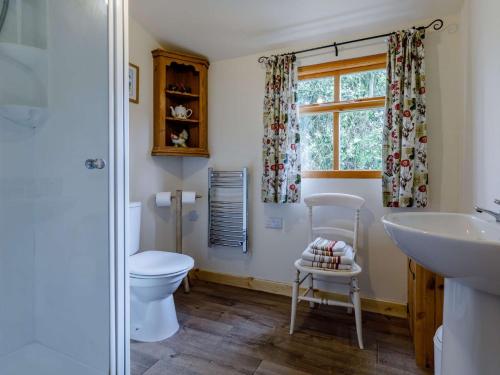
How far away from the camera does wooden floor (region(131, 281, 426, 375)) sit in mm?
1515

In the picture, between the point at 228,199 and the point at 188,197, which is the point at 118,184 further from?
the point at 228,199

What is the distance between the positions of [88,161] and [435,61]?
2.25 metres

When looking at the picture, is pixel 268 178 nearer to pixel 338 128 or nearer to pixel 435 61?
pixel 338 128

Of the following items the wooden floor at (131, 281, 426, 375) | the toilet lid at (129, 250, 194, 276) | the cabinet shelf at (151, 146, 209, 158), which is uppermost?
the cabinet shelf at (151, 146, 209, 158)

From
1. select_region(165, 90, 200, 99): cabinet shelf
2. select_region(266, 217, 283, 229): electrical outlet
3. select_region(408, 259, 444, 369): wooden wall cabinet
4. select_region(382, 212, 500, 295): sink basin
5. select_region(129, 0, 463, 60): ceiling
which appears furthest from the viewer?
select_region(165, 90, 200, 99): cabinet shelf

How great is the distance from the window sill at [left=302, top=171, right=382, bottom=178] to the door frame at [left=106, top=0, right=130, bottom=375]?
1511 mm

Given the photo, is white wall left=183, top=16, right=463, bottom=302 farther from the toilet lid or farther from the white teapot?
the toilet lid

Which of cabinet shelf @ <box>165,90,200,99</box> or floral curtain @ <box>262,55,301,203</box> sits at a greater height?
cabinet shelf @ <box>165,90,200,99</box>

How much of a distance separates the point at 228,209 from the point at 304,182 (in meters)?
0.74

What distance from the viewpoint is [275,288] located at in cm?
248

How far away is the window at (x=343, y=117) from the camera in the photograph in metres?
2.18

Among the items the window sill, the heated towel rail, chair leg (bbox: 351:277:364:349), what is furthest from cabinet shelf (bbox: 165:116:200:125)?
chair leg (bbox: 351:277:364:349)

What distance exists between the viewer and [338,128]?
2.31 meters

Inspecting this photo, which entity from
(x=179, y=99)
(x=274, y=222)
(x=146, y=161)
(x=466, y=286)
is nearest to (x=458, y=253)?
(x=466, y=286)
